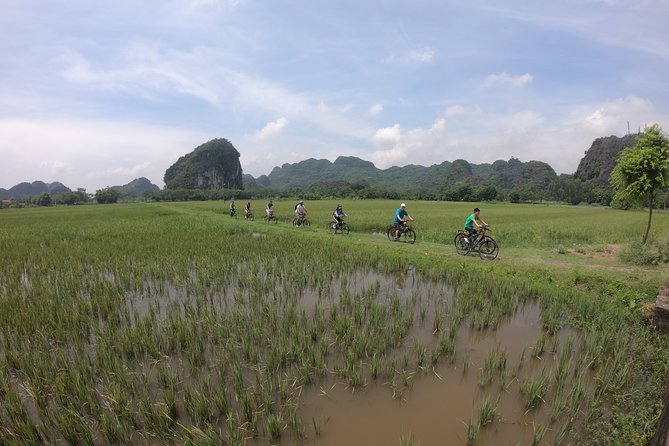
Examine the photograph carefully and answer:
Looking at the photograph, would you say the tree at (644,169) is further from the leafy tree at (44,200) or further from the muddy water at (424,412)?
the leafy tree at (44,200)

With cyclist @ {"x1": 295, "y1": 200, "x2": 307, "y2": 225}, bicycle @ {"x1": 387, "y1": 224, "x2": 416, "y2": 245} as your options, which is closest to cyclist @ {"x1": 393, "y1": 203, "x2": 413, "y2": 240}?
bicycle @ {"x1": 387, "y1": 224, "x2": 416, "y2": 245}

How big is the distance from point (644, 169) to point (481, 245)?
250 inches

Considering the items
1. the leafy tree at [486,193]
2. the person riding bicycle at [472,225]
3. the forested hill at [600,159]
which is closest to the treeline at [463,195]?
the leafy tree at [486,193]

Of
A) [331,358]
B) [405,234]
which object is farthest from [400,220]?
[331,358]

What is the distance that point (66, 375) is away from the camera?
12.5ft

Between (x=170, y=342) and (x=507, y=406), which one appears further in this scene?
(x=170, y=342)

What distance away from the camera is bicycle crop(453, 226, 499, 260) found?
34.6 feet

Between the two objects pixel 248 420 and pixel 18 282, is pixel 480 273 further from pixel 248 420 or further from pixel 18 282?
pixel 18 282

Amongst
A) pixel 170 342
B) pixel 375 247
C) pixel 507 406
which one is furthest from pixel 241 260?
pixel 507 406

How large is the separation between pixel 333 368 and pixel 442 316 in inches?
104

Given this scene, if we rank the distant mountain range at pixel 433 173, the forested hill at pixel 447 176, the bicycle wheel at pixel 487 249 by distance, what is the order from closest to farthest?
the bicycle wheel at pixel 487 249
the distant mountain range at pixel 433 173
the forested hill at pixel 447 176

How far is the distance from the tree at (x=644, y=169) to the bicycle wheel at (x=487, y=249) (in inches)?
214

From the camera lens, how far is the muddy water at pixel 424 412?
318 centimetres

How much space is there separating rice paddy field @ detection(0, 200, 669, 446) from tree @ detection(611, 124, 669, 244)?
4.34m
